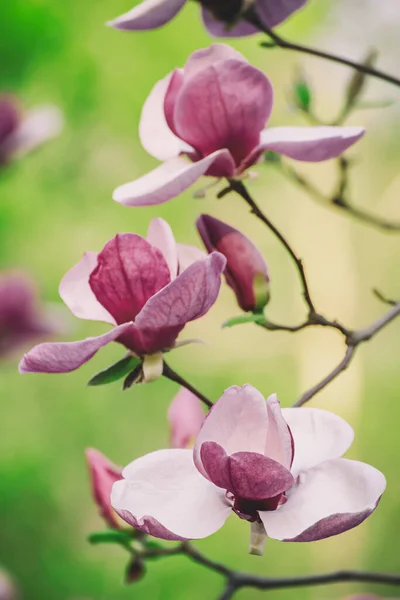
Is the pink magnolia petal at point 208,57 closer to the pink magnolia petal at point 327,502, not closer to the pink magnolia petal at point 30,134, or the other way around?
the pink magnolia petal at point 327,502

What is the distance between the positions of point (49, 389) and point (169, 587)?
100cm

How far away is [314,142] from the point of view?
0.35m

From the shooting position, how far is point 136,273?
0.36 meters

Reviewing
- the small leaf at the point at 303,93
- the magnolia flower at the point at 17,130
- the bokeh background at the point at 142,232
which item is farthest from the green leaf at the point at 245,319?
the bokeh background at the point at 142,232

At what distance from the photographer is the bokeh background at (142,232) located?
110 inches

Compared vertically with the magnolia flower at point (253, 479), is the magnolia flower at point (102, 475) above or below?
below

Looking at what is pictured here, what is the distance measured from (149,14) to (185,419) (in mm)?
263

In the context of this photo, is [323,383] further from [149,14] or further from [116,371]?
[149,14]

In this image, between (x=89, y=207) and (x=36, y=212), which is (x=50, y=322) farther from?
(x=89, y=207)

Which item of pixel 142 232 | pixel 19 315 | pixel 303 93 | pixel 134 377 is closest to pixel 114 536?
pixel 134 377

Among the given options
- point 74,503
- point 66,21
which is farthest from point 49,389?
point 66,21

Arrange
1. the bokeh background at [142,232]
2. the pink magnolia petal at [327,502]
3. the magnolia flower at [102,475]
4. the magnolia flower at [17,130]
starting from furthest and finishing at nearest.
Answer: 1. the bokeh background at [142,232]
2. the magnolia flower at [17,130]
3. the magnolia flower at [102,475]
4. the pink magnolia petal at [327,502]

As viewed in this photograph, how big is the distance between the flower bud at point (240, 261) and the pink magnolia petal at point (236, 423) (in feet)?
0.34

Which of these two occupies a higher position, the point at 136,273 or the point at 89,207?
the point at 136,273
